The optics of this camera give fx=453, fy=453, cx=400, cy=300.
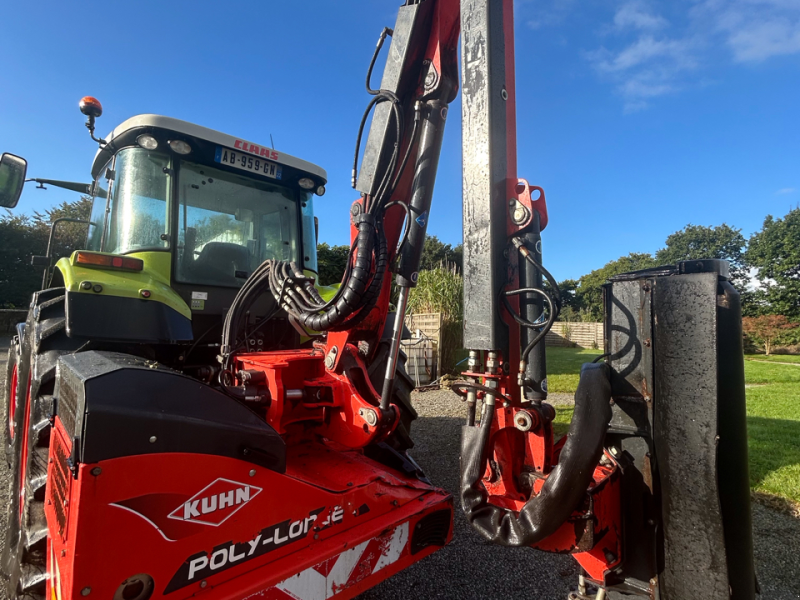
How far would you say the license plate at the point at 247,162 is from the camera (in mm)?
3010

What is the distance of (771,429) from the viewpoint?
5715 mm

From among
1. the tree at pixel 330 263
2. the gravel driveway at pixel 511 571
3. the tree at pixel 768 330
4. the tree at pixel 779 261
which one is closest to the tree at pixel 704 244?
the tree at pixel 779 261

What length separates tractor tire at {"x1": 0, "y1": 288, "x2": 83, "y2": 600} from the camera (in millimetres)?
1715

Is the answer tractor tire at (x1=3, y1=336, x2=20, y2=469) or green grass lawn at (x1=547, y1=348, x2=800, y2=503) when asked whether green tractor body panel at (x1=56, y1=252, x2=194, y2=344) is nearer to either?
tractor tire at (x1=3, y1=336, x2=20, y2=469)

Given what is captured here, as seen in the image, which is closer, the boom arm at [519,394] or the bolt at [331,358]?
the boom arm at [519,394]

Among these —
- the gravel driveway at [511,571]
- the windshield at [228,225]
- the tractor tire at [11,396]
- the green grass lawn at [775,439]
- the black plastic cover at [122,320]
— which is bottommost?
the gravel driveway at [511,571]

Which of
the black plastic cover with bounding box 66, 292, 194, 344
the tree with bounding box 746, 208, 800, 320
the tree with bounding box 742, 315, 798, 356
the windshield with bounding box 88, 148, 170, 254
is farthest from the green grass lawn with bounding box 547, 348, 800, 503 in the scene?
the tree with bounding box 746, 208, 800, 320

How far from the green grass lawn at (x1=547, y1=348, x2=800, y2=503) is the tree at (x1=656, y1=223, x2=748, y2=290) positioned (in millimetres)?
34013

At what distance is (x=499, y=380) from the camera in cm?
155

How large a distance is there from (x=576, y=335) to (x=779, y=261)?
16228 mm

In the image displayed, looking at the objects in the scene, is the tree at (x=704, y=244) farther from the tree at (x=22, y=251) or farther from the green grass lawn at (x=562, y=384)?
the tree at (x=22, y=251)

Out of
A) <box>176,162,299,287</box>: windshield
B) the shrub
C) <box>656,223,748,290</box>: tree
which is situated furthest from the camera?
<box>656,223,748,290</box>: tree

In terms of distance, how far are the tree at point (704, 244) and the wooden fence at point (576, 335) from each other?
66.8ft

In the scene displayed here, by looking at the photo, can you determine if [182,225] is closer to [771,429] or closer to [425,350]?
[425,350]
